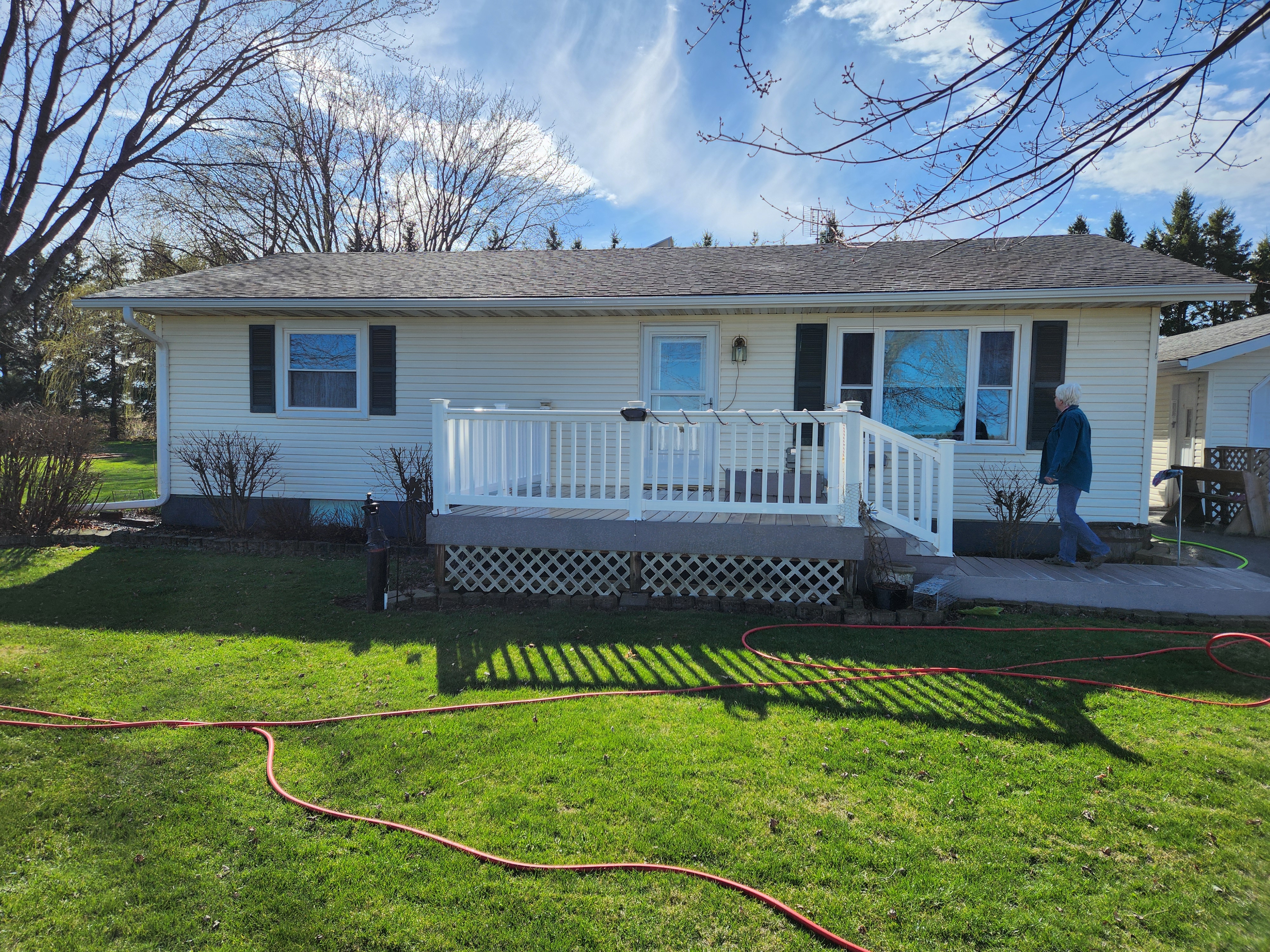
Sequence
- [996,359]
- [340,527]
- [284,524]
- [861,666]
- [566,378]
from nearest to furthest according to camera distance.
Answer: [861,666] < [996,359] < [284,524] < [340,527] < [566,378]

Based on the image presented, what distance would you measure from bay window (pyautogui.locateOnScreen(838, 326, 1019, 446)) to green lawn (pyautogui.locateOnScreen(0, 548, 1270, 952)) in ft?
12.1

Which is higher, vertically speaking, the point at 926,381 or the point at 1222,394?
the point at 1222,394

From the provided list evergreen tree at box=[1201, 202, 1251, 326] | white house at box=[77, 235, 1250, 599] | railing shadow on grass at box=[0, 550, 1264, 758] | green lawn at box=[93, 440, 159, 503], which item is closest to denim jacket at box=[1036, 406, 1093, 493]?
white house at box=[77, 235, 1250, 599]

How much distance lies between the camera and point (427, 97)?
23.9 metres

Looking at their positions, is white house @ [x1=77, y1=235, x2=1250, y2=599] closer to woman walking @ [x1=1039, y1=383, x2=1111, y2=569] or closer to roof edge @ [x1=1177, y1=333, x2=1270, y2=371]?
woman walking @ [x1=1039, y1=383, x2=1111, y2=569]

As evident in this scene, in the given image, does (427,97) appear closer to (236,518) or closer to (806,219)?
(236,518)

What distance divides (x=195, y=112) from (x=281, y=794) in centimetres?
1430

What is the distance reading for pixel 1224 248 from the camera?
2505cm

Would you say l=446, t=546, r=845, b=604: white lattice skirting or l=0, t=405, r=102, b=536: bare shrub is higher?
l=0, t=405, r=102, b=536: bare shrub

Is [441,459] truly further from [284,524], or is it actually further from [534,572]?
[284,524]

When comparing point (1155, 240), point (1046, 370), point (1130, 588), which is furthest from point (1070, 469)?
point (1155, 240)

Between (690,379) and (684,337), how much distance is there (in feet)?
1.74

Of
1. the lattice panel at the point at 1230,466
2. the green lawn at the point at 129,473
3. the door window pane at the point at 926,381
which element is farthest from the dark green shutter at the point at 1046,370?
the green lawn at the point at 129,473

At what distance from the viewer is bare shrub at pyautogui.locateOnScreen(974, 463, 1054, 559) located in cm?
790
